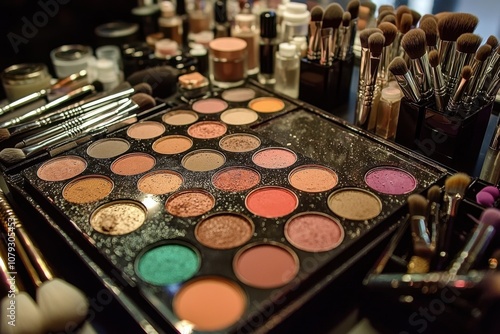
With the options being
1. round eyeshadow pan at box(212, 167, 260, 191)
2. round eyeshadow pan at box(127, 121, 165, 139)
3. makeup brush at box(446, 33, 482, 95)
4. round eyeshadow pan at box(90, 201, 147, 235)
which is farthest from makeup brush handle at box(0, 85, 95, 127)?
makeup brush at box(446, 33, 482, 95)

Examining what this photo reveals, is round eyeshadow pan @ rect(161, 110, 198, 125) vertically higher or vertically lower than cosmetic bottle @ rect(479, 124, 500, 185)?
lower

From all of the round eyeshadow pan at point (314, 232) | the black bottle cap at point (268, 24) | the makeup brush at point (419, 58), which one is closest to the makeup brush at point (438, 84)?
the makeup brush at point (419, 58)

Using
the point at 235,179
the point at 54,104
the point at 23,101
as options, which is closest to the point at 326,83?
the point at 235,179

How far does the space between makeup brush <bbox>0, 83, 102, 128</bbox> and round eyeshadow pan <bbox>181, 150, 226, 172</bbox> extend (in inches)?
19.5

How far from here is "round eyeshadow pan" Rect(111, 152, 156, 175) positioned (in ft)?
3.69

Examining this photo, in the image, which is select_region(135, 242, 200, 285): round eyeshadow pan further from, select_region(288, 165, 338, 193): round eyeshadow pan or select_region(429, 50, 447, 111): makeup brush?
select_region(429, 50, 447, 111): makeup brush

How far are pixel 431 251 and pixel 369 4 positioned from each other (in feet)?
3.44

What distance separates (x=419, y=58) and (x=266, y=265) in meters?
0.55

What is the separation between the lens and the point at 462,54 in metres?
1.04

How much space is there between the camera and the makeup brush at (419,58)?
1.00 metres

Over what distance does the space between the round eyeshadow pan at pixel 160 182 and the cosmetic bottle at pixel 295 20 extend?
0.67 m

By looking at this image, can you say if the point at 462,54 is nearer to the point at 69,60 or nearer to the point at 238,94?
the point at 238,94

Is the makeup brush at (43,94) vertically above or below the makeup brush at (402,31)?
below

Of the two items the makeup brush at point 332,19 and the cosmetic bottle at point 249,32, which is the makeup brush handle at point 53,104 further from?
the makeup brush at point 332,19
